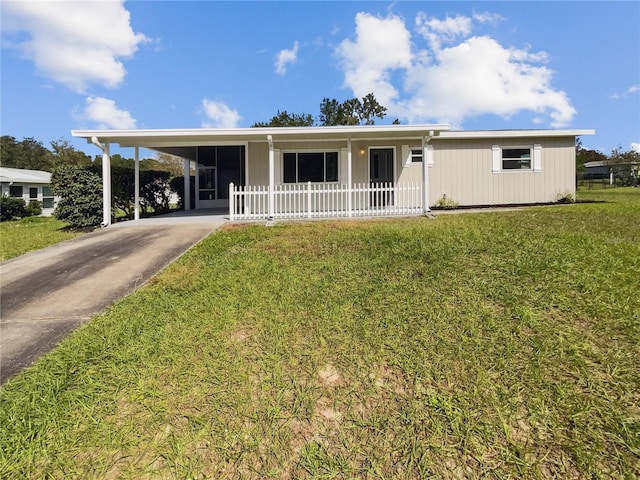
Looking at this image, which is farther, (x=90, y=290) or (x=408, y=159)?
(x=408, y=159)

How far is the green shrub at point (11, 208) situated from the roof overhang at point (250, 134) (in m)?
11.4

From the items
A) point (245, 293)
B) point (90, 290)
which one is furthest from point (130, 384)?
point (90, 290)

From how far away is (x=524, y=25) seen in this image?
1154 cm

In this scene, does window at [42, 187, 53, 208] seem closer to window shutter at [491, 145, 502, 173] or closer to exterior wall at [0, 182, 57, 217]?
exterior wall at [0, 182, 57, 217]

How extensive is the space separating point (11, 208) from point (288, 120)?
29837 millimetres

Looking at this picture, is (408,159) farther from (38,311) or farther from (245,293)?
(38,311)

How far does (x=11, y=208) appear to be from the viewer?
60.4 ft

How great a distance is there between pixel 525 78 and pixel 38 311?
2271cm

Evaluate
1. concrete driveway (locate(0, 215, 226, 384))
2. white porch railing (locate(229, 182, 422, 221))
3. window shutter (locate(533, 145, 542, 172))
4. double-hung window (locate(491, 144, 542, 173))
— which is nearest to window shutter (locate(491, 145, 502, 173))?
double-hung window (locate(491, 144, 542, 173))

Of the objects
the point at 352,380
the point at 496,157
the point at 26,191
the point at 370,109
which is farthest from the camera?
the point at 370,109

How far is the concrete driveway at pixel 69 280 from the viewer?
382cm

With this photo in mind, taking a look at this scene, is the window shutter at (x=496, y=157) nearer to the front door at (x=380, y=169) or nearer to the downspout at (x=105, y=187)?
the front door at (x=380, y=169)

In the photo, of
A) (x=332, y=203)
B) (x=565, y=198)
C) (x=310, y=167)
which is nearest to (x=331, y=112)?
(x=310, y=167)

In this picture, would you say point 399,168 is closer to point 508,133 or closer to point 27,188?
point 508,133
